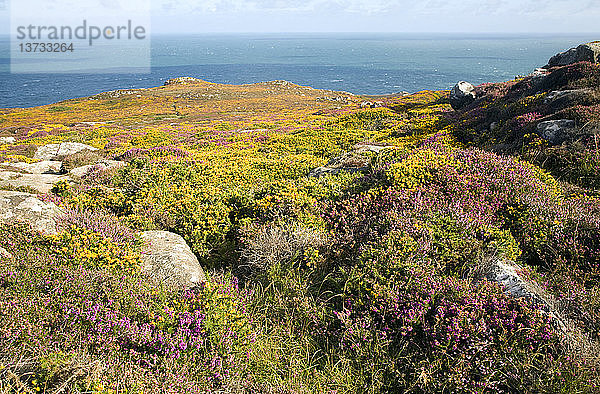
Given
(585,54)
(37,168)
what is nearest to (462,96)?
(585,54)

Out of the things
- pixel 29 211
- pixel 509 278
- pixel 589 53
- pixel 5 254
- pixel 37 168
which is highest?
pixel 589 53

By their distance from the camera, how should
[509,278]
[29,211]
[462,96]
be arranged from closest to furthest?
[509,278] → [29,211] → [462,96]

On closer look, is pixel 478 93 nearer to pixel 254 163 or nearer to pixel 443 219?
pixel 254 163

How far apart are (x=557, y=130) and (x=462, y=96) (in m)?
23.2

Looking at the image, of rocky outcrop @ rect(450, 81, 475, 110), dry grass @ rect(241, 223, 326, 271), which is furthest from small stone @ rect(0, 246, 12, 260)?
rocky outcrop @ rect(450, 81, 475, 110)

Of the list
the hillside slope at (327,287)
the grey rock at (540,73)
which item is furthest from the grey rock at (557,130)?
the grey rock at (540,73)

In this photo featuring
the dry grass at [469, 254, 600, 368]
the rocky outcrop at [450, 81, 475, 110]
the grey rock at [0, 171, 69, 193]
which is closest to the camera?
the dry grass at [469, 254, 600, 368]

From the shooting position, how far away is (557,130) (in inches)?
418

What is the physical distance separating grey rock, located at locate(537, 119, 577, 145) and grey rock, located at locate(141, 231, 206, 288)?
1135 centimetres

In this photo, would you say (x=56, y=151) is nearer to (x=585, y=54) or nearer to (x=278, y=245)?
(x=278, y=245)

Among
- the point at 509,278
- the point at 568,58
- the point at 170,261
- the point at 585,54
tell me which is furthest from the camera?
the point at 568,58

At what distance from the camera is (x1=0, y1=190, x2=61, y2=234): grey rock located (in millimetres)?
6641

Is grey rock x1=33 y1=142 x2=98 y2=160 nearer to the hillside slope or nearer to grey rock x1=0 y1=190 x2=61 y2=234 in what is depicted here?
the hillside slope

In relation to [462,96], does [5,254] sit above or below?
below
